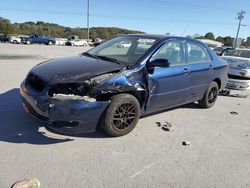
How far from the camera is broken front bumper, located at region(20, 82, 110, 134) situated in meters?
3.53

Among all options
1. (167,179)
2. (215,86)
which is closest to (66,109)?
(167,179)

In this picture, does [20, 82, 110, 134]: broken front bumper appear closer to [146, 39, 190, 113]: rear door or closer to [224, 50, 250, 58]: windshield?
[146, 39, 190, 113]: rear door

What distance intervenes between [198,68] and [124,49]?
5.07 ft

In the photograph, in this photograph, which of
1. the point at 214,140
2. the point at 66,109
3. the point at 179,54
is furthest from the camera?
the point at 179,54

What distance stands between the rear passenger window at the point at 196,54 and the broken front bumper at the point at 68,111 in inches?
89.7

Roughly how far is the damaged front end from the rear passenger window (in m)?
1.94

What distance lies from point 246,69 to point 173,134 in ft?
15.8

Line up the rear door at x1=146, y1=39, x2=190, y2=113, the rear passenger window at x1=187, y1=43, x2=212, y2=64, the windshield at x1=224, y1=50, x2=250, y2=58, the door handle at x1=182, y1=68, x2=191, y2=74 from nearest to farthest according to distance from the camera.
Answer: the rear door at x1=146, y1=39, x2=190, y2=113 < the door handle at x1=182, y1=68, x2=191, y2=74 < the rear passenger window at x1=187, y1=43, x2=212, y2=64 < the windshield at x1=224, y1=50, x2=250, y2=58

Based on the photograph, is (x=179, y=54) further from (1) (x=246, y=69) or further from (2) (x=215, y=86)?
(1) (x=246, y=69)

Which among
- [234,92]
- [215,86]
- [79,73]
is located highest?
[79,73]

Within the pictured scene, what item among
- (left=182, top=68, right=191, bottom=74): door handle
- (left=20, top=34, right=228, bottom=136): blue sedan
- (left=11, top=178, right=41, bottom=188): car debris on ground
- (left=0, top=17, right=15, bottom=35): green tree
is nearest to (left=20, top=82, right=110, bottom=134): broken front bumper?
(left=20, top=34, right=228, bottom=136): blue sedan

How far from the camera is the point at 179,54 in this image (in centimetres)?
493

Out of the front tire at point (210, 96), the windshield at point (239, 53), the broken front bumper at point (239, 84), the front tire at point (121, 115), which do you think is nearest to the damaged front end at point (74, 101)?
the front tire at point (121, 115)

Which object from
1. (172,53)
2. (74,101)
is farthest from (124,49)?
(74,101)
